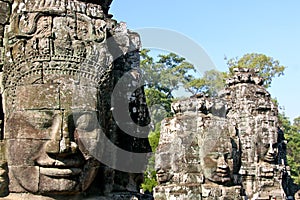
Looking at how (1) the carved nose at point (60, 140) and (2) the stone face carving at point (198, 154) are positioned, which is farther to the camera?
(2) the stone face carving at point (198, 154)

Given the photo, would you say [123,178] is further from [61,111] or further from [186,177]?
[186,177]

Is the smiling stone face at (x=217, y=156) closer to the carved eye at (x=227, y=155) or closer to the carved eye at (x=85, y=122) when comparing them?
the carved eye at (x=227, y=155)

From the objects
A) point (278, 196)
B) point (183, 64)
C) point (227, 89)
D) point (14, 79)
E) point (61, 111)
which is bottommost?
point (278, 196)

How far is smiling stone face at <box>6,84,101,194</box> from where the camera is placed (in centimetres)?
329

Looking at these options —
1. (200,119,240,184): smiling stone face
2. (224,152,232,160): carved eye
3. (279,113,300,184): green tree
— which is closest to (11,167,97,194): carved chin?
(200,119,240,184): smiling stone face

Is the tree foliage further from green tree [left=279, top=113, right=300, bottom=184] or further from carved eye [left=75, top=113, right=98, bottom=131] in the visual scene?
carved eye [left=75, top=113, right=98, bottom=131]

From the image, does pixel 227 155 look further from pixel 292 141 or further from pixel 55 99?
pixel 292 141

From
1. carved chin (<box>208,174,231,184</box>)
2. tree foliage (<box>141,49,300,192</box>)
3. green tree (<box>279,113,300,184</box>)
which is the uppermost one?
tree foliage (<box>141,49,300,192</box>)

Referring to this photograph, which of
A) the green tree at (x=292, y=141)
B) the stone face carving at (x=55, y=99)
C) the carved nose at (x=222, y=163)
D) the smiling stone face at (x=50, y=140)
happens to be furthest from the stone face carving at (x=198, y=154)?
the green tree at (x=292, y=141)

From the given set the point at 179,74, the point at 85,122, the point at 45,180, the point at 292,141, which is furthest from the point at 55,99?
the point at 292,141

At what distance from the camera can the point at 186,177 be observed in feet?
24.0

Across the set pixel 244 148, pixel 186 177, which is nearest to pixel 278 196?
pixel 244 148

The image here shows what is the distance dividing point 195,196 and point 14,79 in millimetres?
4435

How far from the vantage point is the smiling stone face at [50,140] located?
129 inches
